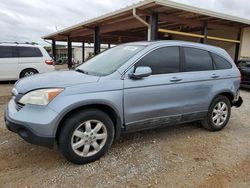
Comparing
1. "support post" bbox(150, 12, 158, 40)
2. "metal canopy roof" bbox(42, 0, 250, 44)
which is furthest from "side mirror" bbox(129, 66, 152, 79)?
"support post" bbox(150, 12, 158, 40)

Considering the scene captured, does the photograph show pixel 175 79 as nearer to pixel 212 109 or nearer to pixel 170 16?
pixel 212 109

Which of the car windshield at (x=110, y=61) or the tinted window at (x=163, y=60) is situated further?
the tinted window at (x=163, y=60)

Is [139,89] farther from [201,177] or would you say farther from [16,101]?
[16,101]

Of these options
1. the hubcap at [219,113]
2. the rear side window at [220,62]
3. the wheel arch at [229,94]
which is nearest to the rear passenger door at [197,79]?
the rear side window at [220,62]

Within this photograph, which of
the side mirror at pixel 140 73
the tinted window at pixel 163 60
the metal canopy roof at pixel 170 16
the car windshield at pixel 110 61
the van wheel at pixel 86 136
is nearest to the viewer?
the van wheel at pixel 86 136

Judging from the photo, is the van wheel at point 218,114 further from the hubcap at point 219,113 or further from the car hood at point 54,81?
the car hood at point 54,81

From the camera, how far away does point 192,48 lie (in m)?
4.38

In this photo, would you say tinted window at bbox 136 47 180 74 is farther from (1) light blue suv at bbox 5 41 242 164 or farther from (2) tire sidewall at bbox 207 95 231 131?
(2) tire sidewall at bbox 207 95 231 131

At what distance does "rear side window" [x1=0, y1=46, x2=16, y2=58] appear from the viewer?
991cm

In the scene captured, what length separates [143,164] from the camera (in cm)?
332

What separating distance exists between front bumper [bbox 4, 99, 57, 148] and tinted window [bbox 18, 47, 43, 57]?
310 inches

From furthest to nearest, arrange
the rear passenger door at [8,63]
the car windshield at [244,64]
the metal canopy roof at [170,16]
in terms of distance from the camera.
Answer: the car windshield at [244,64] → the rear passenger door at [8,63] → the metal canopy roof at [170,16]

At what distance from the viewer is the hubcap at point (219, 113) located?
4.70 metres

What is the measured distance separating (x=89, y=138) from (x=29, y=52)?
8214 mm
